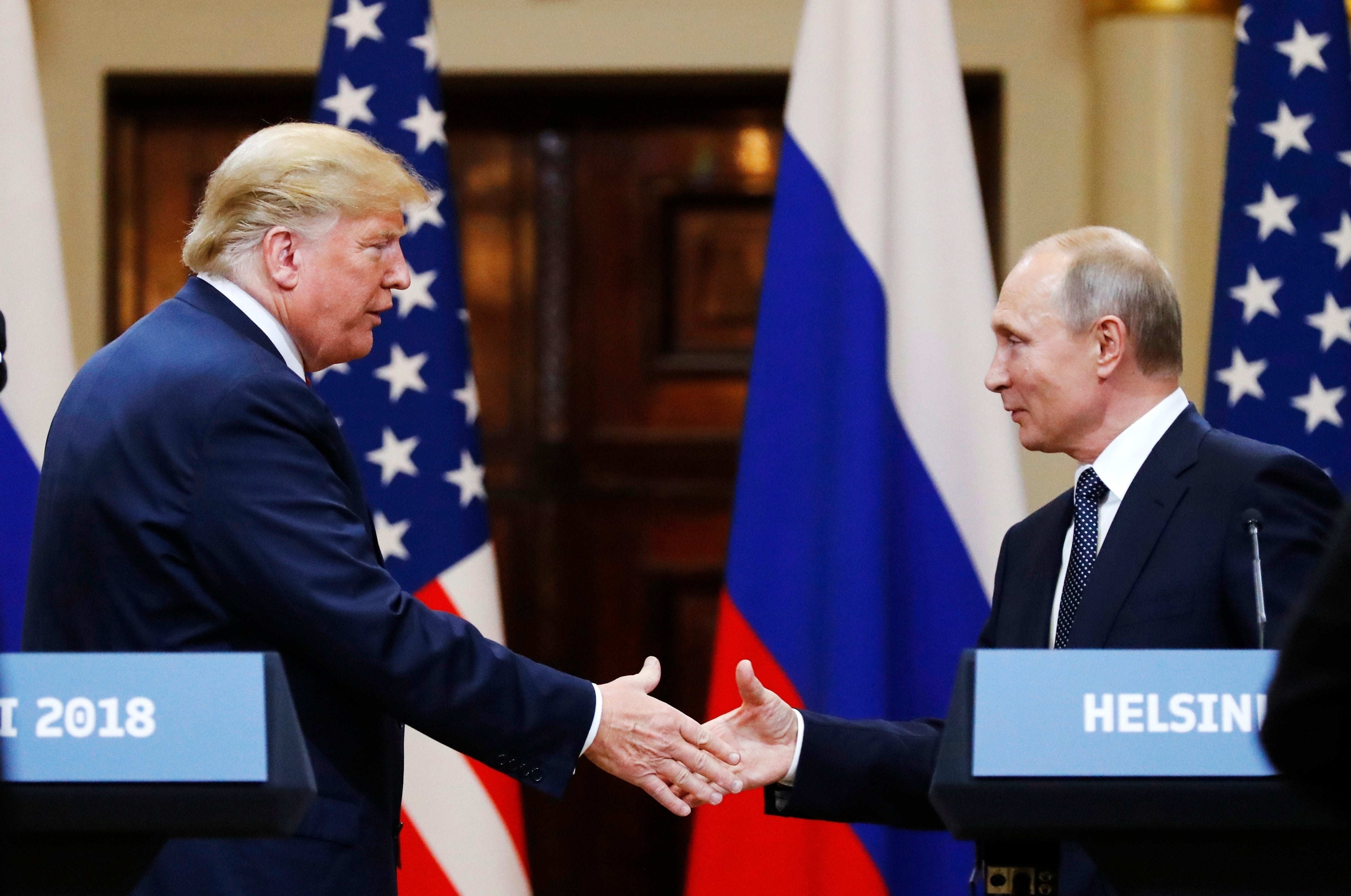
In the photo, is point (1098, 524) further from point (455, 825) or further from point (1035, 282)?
point (455, 825)

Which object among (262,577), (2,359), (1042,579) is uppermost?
(2,359)

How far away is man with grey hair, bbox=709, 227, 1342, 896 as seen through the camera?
1905 millimetres

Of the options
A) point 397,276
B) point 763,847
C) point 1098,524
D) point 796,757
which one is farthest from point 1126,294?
point 763,847

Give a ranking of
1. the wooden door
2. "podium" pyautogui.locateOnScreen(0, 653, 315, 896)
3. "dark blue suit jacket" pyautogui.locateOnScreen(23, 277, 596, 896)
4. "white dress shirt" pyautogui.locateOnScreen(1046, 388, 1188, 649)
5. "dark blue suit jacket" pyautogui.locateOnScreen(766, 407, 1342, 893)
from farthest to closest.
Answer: the wooden door < "white dress shirt" pyautogui.locateOnScreen(1046, 388, 1188, 649) < "dark blue suit jacket" pyautogui.locateOnScreen(766, 407, 1342, 893) < "dark blue suit jacket" pyautogui.locateOnScreen(23, 277, 596, 896) < "podium" pyautogui.locateOnScreen(0, 653, 315, 896)

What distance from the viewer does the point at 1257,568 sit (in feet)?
5.17

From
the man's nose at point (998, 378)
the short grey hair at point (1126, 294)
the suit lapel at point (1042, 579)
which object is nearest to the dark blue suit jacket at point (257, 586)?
the suit lapel at point (1042, 579)

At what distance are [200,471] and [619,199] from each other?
226 cm

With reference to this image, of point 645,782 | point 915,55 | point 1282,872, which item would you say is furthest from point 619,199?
point 1282,872

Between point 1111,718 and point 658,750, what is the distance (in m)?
0.97

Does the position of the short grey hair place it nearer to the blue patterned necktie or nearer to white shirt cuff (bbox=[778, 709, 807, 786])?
the blue patterned necktie

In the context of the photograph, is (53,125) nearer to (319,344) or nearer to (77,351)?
(77,351)

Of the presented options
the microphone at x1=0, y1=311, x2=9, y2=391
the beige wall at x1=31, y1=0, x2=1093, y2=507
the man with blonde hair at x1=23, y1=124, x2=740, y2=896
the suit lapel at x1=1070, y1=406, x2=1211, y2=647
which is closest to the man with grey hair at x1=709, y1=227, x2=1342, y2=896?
the suit lapel at x1=1070, y1=406, x2=1211, y2=647

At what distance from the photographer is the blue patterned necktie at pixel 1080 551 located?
2045 mm

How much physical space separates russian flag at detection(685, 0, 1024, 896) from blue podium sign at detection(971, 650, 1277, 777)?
144 centimetres
